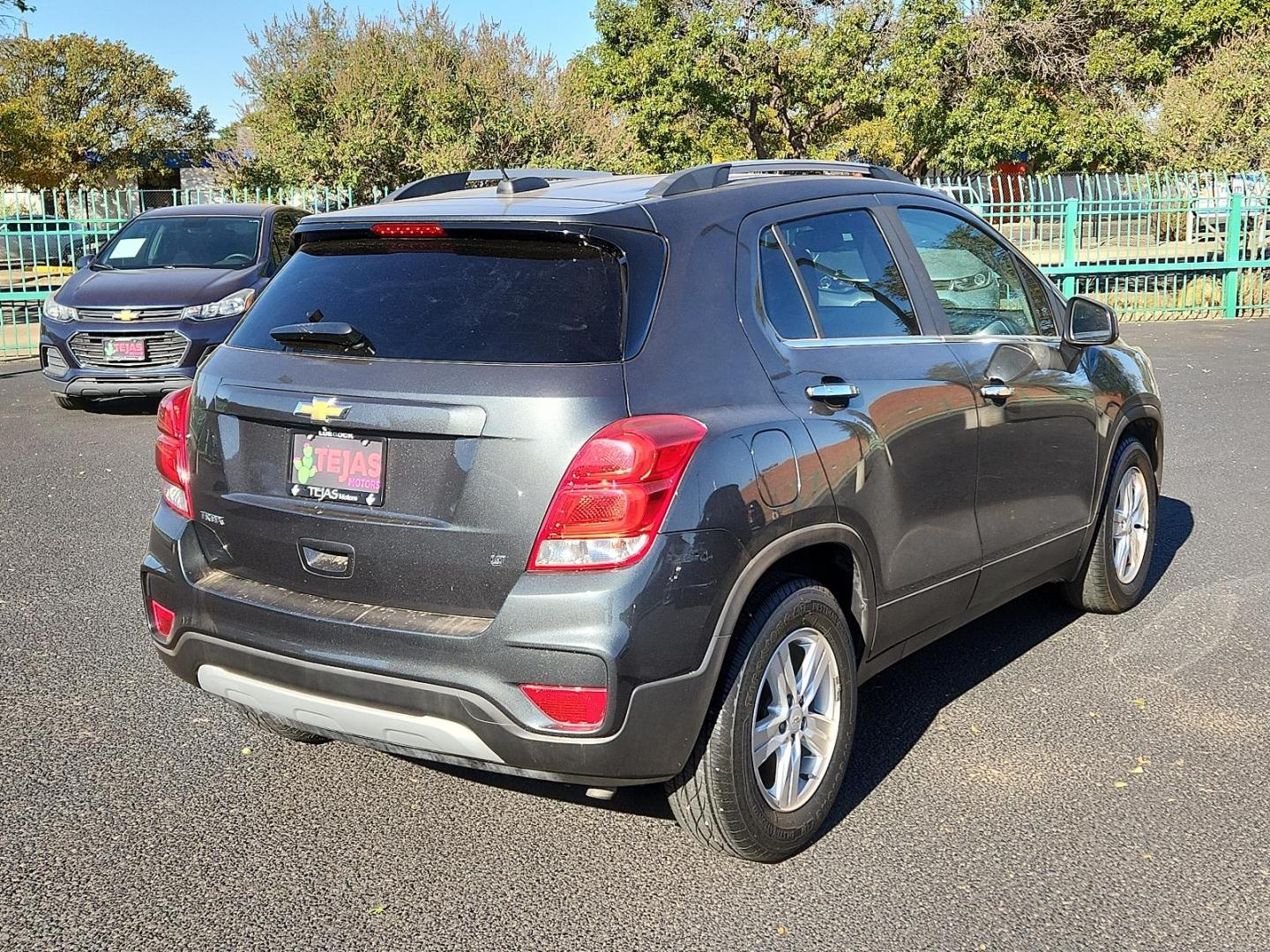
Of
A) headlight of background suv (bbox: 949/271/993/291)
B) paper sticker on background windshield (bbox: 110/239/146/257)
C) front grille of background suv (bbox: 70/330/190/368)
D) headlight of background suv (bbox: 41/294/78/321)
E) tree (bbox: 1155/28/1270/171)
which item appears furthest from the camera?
tree (bbox: 1155/28/1270/171)

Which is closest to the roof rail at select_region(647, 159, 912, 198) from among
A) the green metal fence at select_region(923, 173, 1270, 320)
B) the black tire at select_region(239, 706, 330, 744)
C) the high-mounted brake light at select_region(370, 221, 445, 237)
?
the high-mounted brake light at select_region(370, 221, 445, 237)

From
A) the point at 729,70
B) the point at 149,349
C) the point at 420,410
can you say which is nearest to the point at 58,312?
the point at 149,349

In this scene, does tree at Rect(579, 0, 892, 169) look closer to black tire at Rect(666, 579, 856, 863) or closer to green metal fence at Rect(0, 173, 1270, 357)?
green metal fence at Rect(0, 173, 1270, 357)

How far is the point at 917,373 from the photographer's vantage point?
3.91 meters

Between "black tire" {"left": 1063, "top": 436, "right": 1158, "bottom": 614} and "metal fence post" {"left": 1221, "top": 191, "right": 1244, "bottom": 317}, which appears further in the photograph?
"metal fence post" {"left": 1221, "top": 191, "right": 1244, "bottom": 317}

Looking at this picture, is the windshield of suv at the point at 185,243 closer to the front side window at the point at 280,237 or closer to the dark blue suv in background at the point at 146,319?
the dark blue suv in background at the point at 146,319

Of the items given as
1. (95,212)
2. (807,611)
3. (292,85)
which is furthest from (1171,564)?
(292,85)

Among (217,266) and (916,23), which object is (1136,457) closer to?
(217,266)

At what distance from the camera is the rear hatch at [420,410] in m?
3.02

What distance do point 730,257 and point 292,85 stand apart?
96.3 ft

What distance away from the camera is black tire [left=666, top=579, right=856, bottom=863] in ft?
10.5

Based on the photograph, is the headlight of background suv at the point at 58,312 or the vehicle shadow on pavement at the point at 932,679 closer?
the vehicle shadow on pavement at the point at 932,679

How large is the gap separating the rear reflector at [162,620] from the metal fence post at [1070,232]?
16.3 m

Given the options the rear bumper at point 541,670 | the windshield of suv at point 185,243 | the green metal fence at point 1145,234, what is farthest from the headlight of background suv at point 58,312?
the green metal fence at point 1145,234
